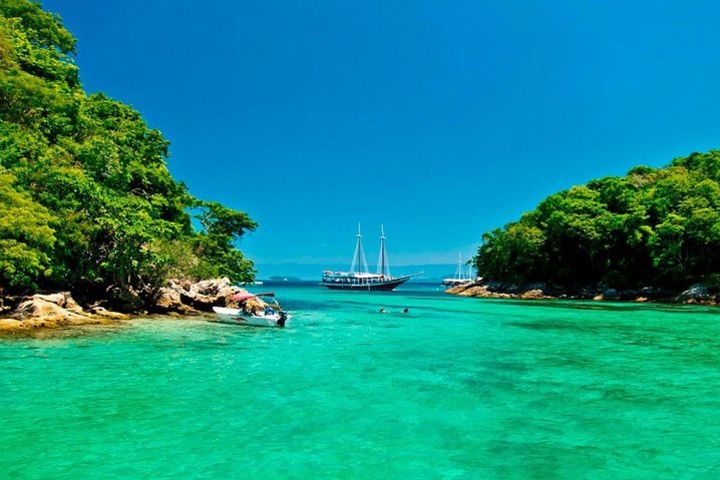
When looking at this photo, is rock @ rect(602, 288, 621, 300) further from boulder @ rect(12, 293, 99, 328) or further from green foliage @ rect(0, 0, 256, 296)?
boulder @ rect(12, 293, 99, 328)

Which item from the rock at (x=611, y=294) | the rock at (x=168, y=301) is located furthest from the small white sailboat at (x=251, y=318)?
the rock at (x=611, y=294)

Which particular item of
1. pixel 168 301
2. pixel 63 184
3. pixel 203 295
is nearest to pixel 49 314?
pixel 63 184

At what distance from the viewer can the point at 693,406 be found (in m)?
11.1

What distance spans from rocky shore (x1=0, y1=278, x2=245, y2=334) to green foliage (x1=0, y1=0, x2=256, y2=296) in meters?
0.92

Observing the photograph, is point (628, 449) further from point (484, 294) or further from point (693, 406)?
point (484, 294)

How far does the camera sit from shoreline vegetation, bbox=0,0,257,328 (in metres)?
20.9

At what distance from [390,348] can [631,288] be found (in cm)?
5112

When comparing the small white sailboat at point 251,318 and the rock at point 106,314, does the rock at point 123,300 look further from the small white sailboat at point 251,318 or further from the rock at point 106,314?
the small white sailboat at point 251,318

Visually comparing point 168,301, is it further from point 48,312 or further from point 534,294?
point 534,294

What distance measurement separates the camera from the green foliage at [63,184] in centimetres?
2061

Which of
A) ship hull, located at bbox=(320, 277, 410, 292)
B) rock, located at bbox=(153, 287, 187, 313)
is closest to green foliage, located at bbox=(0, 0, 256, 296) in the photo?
rock, located at bbox=(153, 287, 187, 313)

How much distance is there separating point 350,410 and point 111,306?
23.5 metres

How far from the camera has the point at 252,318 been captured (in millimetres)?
26797

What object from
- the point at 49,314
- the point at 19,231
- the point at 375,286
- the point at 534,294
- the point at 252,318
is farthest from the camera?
the point at 375,286
